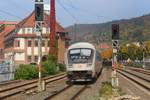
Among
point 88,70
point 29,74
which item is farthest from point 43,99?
point 29,74

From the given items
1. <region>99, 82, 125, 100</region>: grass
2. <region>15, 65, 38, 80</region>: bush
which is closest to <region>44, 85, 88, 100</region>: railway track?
<region>99, 82, 125, 100</region>: grass

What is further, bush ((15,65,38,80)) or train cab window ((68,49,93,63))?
bush ((15,65,38,80))

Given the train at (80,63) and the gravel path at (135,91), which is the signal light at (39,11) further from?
the train at (80,63)

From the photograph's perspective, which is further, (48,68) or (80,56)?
(48,68)

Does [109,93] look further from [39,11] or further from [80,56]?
[80,56]

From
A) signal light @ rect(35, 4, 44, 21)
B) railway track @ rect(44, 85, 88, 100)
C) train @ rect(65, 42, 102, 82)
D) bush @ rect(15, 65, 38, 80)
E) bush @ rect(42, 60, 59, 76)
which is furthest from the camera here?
bush @ rect(42, 60, 59, 76)

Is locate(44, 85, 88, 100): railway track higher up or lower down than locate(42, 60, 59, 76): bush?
lower down

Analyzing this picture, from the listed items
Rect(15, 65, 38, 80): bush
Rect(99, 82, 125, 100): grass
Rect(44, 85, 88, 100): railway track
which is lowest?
Rect(44, 85, 88, 100): railway track

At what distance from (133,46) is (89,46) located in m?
136

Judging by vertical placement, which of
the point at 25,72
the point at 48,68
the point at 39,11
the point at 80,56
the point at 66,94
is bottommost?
the point at 66,94

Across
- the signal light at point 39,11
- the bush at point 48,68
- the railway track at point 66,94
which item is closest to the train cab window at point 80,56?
the railway track at point 66,94

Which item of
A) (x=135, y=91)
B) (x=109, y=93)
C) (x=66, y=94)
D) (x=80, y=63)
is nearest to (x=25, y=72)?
(x=80, y=63)

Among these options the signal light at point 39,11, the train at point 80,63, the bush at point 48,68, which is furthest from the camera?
the bush at point 48,68

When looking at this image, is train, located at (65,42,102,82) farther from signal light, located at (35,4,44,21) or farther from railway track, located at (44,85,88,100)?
signal light, located at (35,4,44,21)
